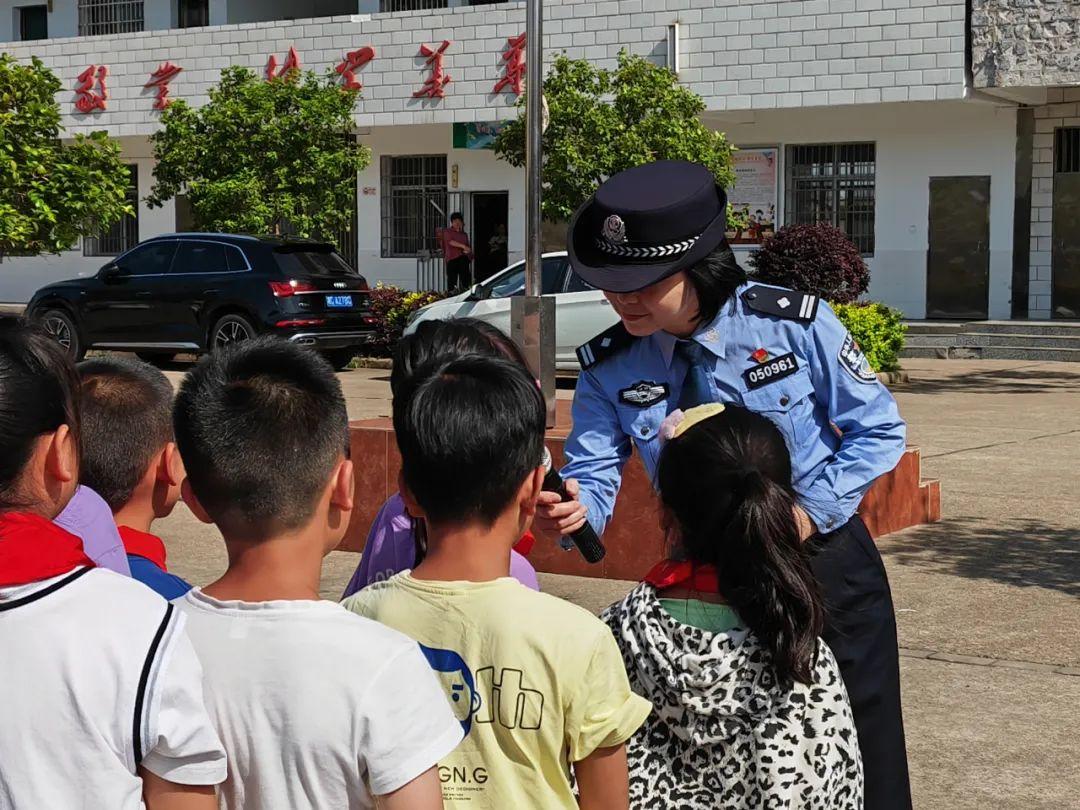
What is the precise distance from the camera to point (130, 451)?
3.13 metres

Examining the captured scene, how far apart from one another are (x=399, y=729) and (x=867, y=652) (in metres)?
1.42

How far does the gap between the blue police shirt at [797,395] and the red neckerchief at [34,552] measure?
4.92 ft

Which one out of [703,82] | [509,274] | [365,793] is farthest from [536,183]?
[703,82]

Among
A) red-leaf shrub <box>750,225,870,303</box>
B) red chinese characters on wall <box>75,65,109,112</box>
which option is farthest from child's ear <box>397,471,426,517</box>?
red chinese characters on wall <box>75,65,109,112</box>

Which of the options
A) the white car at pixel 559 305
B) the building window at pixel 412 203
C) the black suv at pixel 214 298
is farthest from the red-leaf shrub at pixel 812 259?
the building window at pixel 412 203

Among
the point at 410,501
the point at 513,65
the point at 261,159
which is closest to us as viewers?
the point at 410,501

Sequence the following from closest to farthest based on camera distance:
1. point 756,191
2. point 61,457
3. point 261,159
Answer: point 61,457, point 261,159, point 756,191

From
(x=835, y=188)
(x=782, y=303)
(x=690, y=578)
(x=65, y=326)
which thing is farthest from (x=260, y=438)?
(x=835, y=188)

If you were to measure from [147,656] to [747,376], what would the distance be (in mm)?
1719

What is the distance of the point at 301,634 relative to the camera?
2004 millimetres

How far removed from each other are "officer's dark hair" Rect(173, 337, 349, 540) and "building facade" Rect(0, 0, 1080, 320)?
19.2 metres

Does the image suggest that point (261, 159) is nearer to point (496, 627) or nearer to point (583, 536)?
point (583, 536)

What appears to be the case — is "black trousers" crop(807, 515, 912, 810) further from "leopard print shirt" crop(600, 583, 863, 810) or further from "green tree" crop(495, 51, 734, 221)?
"green tree" crop(495, 51, 734, 221)

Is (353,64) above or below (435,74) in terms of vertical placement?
above
